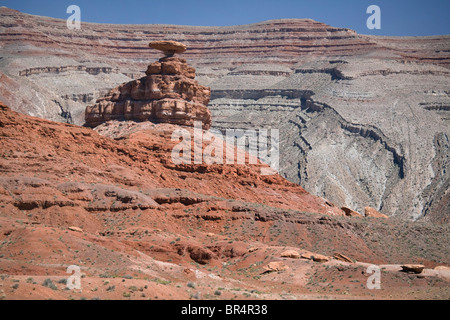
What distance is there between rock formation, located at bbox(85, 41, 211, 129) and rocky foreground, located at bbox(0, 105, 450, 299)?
3552mm

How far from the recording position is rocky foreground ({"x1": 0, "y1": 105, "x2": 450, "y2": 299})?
39.7 metres

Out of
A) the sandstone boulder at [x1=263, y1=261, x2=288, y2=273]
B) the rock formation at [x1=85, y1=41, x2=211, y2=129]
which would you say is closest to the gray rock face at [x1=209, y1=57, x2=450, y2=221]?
the rock formation at [x1=85, y1=41, x2=211, y2=129]

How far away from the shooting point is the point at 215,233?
55125 millimetres

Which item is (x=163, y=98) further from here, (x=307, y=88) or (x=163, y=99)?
(x=307, y=88)

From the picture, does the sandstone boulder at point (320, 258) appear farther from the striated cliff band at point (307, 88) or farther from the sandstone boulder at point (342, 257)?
the striated cliff band at point (307, 88)

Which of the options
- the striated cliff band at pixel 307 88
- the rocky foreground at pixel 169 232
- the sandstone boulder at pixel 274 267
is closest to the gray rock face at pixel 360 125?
the striated cliff band at pixel 307 88

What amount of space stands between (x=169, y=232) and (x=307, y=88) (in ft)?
326

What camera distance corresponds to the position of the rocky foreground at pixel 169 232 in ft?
130

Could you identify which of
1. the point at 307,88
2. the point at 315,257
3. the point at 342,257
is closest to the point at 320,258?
the point at 315,257

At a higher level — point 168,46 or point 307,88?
point 307,88

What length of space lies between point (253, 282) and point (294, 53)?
13462 centimetres

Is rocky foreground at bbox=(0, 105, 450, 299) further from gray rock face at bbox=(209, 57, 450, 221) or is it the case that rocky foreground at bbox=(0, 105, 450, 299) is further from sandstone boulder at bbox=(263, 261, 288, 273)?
gray rock face at bbox=(209, 57, 450, 221)

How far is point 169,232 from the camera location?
2034 inches

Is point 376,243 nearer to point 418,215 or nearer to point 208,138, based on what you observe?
point 208,138
